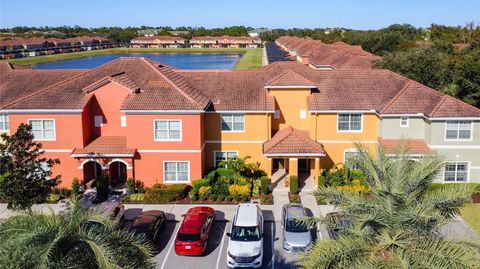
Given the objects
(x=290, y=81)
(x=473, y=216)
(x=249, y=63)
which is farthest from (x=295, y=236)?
(x=249, y=63)

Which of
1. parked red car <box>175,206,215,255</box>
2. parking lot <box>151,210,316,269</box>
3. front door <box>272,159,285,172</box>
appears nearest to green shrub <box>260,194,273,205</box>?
parking lot <box>151,210,316,269</box>

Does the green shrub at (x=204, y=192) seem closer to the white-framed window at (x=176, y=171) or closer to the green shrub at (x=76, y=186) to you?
the white-framed window at (x=176, y=171)

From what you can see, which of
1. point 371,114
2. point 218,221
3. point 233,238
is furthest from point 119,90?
point 371,114

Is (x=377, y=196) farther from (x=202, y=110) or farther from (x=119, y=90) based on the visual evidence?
(x=119, y=90)

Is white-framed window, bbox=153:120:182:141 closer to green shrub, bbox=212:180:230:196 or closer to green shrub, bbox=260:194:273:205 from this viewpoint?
green shrub, bbox=212:180:230:196

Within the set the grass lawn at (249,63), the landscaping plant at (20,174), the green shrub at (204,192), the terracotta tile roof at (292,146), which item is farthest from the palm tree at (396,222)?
the grass lawn at (249,63)

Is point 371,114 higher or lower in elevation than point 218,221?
higher
